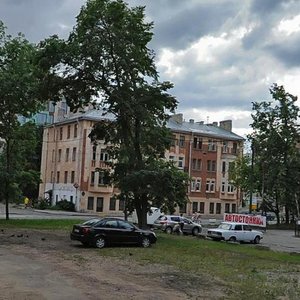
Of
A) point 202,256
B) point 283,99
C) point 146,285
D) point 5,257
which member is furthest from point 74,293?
point 283,99

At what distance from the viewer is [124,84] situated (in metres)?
34.8

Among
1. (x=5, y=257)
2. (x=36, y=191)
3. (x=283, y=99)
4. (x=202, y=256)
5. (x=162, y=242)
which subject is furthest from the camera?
(x=36, y=191)

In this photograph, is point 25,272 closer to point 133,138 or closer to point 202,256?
point 202,256

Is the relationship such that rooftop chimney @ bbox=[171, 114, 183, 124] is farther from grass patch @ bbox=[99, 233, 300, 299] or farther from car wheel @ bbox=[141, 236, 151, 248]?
car wheel @ bbox=[141, 236, 151, 248]

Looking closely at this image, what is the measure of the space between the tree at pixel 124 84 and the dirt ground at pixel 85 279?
11.6m

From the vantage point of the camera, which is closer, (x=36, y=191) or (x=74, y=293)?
(x=74, y=293)

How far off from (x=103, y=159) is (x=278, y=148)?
24197mm

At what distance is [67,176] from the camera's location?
7731cm

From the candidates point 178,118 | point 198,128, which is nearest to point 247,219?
point 178,118

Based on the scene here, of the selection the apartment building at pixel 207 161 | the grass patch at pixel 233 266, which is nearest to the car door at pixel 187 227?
the grass patch at pixel 233 266

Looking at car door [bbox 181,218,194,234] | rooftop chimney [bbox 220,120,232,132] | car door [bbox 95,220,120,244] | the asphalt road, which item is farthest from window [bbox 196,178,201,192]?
car door [bbox 95,220,120,244]

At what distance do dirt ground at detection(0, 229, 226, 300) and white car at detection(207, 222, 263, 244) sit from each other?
17100 millimetres

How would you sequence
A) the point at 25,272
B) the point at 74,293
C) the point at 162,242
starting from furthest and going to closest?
the point at 162,242 → the point at 25,272 → the point at 74,293

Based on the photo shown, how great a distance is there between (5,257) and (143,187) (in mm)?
14220
